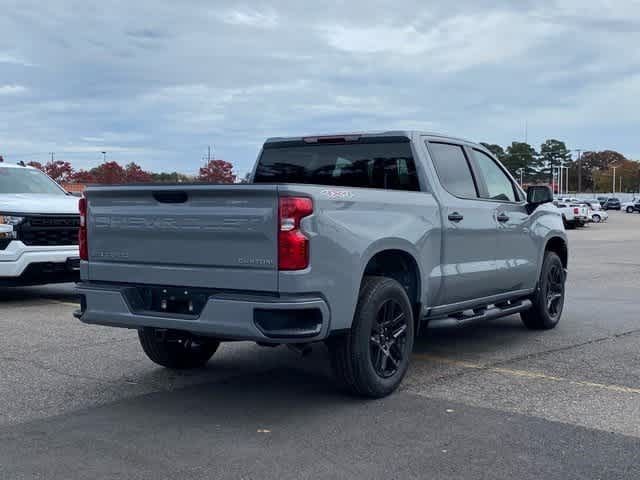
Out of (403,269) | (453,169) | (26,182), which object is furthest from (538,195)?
(26,182)

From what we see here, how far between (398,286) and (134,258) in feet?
6.23

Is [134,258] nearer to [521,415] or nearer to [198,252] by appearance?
[198,252]

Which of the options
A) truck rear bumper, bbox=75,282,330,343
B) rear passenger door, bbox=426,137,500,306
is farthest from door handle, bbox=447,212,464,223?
truck rear bumper, bbox=75,282,330,343

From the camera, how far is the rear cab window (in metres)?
7.02

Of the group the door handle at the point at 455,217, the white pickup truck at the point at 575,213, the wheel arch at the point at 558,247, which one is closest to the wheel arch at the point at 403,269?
the door handle at the point at 455,217

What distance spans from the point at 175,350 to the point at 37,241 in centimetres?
443

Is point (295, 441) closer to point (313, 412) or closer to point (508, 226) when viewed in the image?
point (313, 412)

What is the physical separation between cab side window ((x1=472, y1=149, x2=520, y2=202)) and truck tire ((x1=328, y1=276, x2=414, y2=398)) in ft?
7.11

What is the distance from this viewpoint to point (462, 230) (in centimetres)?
710

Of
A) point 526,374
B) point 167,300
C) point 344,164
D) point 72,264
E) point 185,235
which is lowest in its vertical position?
point 526,374

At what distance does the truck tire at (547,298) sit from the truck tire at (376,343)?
3033 millimetres

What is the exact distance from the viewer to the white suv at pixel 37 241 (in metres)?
10.3

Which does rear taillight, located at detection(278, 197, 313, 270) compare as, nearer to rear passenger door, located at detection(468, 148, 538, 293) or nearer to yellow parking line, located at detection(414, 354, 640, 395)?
yellow parking line, located at detection(414, 354, 640, 395)

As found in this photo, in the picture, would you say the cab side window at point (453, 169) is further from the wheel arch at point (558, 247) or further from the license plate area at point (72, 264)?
the license plate area at point (72, 264)
